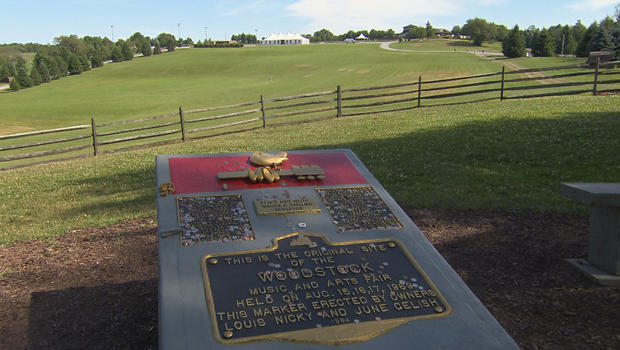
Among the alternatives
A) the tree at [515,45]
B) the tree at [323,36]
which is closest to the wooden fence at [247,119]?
the tree at [515,45]

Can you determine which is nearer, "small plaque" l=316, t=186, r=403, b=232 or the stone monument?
the stone monument

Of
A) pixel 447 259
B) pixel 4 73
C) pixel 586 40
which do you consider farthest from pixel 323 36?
pixel 447 259

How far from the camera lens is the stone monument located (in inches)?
112

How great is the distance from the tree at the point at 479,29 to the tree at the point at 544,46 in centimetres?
3875

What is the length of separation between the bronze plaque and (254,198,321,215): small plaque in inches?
11.0

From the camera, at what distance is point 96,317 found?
475cm

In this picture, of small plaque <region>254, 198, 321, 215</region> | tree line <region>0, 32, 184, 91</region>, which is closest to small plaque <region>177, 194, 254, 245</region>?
small plaque <region>254, 198, 321, 215</region>

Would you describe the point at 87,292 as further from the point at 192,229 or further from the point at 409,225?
the point at 409,225

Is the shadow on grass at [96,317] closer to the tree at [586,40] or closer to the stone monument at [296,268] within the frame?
the stone monument at [296,268]

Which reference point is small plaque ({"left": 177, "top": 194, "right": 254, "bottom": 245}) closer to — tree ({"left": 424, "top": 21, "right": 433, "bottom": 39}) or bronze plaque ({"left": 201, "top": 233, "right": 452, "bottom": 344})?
bronze plaque ({"left": 201, "top": 233, "right": 452, "bottom": 344})

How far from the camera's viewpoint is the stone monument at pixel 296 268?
285 centimetres

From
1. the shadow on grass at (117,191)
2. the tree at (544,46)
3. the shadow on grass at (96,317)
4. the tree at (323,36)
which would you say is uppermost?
the tree at (323,36)

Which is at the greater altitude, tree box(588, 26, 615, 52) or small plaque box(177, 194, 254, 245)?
tree box(588, 26, 615, 52)

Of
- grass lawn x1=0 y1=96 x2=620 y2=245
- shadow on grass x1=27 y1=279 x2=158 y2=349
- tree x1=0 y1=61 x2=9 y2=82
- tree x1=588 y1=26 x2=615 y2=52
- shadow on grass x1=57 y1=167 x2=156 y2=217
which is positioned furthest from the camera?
tree x1=0 y1=61 x2=9 y2=82
